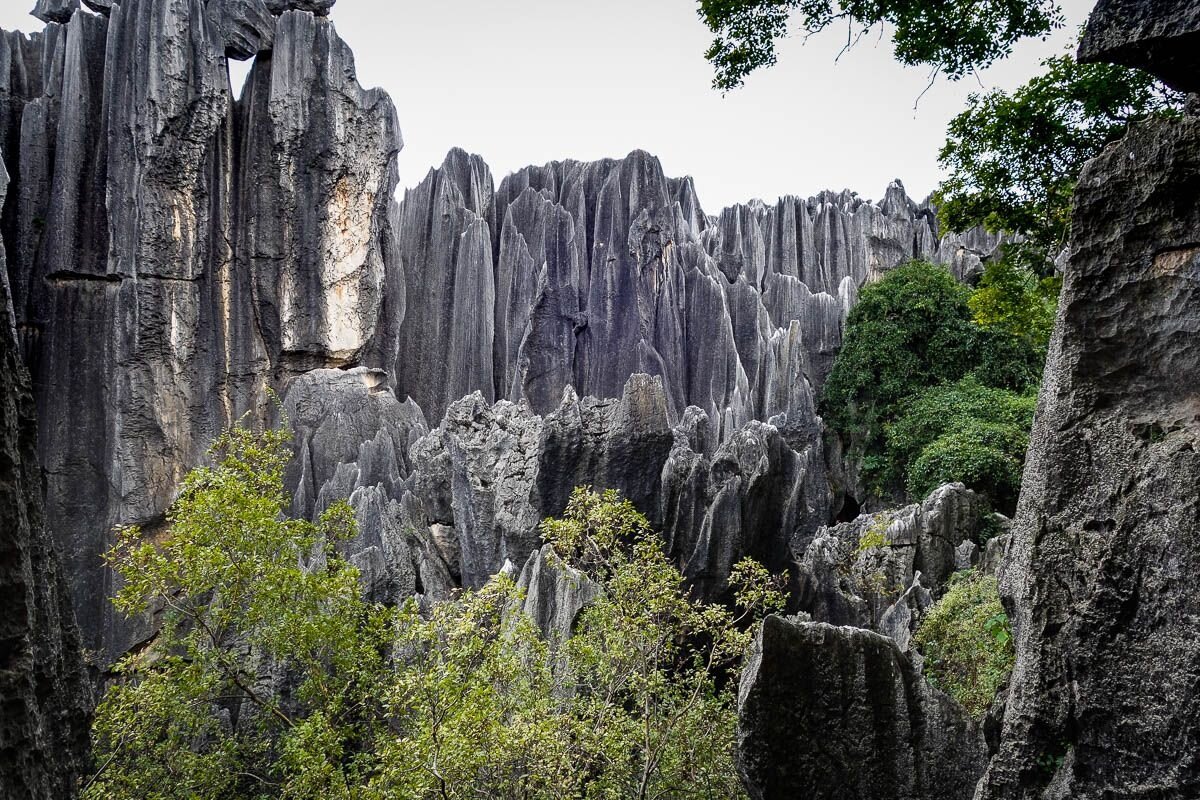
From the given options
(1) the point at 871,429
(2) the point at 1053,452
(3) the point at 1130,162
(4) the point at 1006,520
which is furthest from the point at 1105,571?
(1) the point at 871,429

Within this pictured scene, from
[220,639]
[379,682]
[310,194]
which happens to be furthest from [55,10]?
[379,682]

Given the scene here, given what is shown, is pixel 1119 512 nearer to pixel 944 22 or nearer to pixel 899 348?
pixel 944 22

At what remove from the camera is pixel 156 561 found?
7.03 metres

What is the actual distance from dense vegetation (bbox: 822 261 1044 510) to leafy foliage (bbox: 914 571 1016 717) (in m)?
7.00

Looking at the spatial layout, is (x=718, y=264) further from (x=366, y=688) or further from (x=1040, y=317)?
(x=366, y=688)

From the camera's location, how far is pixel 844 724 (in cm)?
570

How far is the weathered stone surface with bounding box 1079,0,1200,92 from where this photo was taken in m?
3.15

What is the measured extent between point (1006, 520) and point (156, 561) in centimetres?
1416

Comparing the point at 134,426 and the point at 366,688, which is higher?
the point at 134,426

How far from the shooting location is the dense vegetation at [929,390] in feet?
59.4

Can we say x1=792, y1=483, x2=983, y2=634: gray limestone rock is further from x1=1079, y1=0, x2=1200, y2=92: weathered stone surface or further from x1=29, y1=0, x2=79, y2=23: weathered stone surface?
x1=29, y1=0, x2=79, y2=23: weathered stone surface

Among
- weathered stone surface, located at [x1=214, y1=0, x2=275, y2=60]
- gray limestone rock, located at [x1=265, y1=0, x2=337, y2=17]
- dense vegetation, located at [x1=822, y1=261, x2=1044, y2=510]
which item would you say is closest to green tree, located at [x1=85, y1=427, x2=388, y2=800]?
dense vegetation, located at [x1=822, y1=261, x2=1044, y2=510]

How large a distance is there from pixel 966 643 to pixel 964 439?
30.4ft

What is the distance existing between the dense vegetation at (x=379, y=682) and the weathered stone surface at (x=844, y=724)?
4.39 feet
